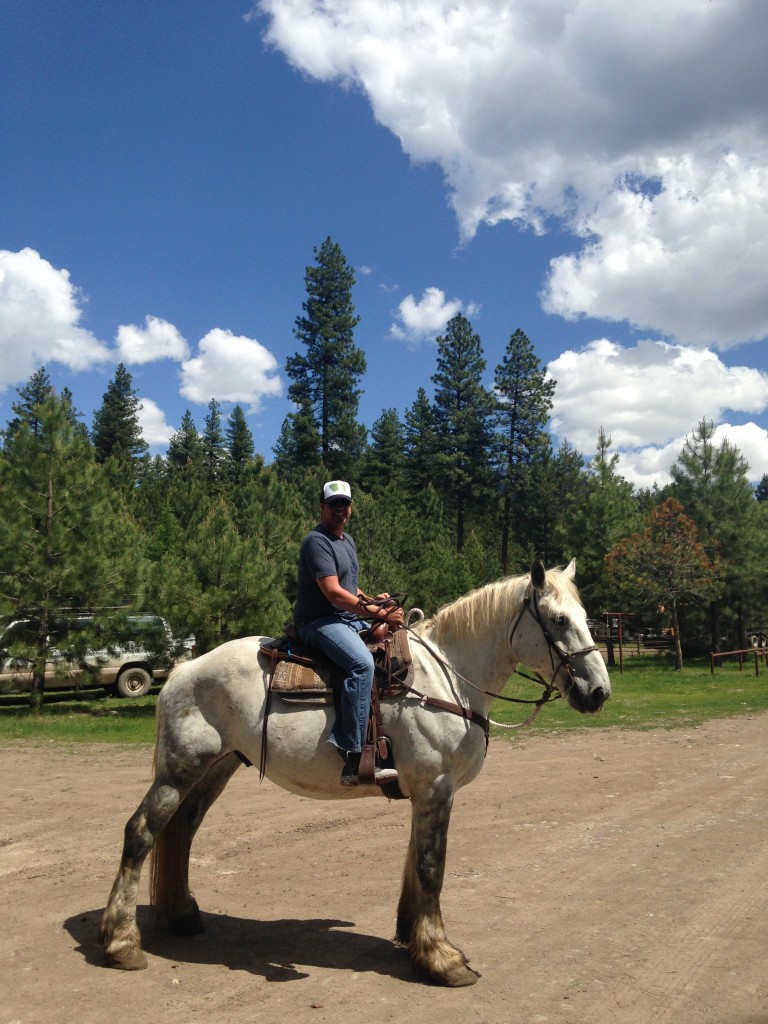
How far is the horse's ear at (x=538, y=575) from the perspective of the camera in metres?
4.29

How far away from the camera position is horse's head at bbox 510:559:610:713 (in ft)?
14.1

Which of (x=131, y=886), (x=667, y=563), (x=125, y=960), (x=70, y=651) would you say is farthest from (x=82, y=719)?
(x=667, y=563)

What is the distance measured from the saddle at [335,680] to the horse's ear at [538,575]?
87cm

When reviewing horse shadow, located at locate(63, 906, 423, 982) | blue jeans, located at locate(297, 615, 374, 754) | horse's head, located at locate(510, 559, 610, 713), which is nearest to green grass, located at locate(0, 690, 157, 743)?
horse shadow, located at locate(63, 906, 423, 982)

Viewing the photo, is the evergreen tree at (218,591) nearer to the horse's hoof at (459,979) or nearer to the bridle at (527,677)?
the bridle at (527,677)

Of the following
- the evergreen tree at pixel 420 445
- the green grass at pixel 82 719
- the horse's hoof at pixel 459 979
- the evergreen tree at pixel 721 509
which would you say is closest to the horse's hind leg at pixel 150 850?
the horse's hoof at pixel 459 979

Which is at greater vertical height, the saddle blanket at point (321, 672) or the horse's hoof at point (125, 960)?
the saddle blanket at point (321, 672)

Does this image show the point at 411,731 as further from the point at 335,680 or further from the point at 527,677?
the point at 527,677

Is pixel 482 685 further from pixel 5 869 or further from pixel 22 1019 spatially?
pixel 5 869

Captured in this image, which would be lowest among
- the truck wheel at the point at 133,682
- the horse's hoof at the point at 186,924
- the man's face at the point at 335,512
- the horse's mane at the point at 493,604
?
the horse's hoof at the point at 186,924

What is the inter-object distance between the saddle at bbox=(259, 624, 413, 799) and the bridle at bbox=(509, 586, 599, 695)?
Result: 73cm

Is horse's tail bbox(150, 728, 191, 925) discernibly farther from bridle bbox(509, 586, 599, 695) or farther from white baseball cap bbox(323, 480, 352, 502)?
bridle bbox(509, 586, 599, 695)

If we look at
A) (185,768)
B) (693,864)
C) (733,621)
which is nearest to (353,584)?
(185,768)

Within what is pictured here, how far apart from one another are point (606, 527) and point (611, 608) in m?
3.21
